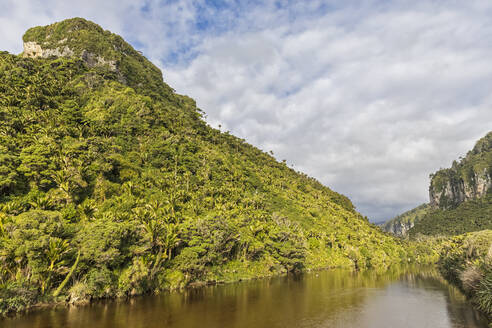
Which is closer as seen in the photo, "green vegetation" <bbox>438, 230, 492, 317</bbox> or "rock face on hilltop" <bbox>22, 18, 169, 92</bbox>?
"green vegetation" <bbox>438, 230, 492, 317</bbox>

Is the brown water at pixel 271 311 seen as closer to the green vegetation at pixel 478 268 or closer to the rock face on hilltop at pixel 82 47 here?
the green vegetation at pixel 478 268

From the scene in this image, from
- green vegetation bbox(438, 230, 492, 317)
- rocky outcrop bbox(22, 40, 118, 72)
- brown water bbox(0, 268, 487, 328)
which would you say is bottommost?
brown water bbox(0, 268, 487, 328)

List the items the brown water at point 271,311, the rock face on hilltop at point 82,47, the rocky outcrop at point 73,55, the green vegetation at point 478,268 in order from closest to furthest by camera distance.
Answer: the brown water at point 271,311 → the green vegetation at point 478,268 → the rocky outcrop at point 73,55 → the rock face on hilltop at point 82,47

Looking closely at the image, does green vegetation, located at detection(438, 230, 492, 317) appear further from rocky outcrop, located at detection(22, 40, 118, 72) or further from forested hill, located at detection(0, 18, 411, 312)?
rocky outcrop, located at detection(22, 40, 118, 72)

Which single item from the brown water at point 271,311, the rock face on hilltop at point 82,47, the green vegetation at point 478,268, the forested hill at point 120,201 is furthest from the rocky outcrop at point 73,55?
the green vegetation at point 478,268

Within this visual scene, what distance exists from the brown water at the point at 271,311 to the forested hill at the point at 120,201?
617 centimetres

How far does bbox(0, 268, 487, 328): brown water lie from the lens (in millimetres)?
35062

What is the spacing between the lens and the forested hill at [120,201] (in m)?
43.8

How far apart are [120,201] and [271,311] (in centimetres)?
4714

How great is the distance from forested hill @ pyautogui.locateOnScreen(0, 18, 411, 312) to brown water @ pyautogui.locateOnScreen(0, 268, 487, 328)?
6.17m

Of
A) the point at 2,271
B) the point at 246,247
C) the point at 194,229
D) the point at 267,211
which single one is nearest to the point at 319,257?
the point at 267,211

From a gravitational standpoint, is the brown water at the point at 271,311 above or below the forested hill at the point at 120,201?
below

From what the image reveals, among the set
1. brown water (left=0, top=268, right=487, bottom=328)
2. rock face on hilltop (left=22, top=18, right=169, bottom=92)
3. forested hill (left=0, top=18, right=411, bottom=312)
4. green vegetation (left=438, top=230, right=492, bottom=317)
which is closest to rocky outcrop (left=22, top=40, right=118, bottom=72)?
rock face on hilltop (left=22, top=18, right=169, bottom=92)

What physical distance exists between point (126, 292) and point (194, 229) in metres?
17.9
